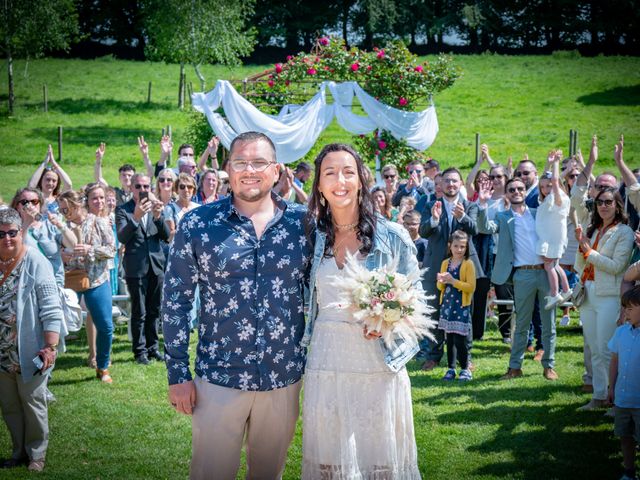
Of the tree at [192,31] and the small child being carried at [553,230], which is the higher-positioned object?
the tree at [192,31]

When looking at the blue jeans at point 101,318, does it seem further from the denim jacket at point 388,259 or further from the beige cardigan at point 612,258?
the beige cardigan at point 612,258

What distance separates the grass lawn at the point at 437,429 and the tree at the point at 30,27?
2542 centimetres

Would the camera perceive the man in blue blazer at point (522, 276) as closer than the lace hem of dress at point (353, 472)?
No

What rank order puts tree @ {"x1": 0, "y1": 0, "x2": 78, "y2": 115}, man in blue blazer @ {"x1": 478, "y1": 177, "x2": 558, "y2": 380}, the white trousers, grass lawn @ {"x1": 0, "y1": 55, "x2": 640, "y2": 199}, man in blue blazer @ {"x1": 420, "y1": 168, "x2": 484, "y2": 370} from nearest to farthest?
1. the white trousers
2. man in blue blazer @ {"x1": 478, "y1": 177, "x2": 558, "y2": 380}
3. man in blue blazer @ {"x1": 420, "y1": 168, "x2": 484, "y2": 370}
4. grass lawn @ {"x1": 0, "y1": 55, "x2": 640, "y2": 199}
5. tree @ {"x1": 0, "y1": 0, "x2": 78, "y2": 115}

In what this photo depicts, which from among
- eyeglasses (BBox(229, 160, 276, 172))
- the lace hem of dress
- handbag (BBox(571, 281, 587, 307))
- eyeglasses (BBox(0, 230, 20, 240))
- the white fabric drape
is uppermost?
the white fabric drape

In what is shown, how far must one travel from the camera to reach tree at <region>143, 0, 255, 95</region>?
100 feet

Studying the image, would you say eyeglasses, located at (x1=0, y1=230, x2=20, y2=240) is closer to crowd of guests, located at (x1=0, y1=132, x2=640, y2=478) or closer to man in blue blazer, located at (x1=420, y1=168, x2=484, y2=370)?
crowd of guests, located at (x1=0, y1=132, x2=640, y2=478)

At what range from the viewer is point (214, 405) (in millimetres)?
3557

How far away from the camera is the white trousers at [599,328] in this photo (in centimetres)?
632

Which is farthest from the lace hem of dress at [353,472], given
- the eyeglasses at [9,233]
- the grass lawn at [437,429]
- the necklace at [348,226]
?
the eyeglasses at [9,233]

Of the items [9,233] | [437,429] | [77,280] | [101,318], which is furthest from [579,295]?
[77,280]

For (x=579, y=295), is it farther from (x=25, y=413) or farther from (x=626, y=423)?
(x=25, y=413)

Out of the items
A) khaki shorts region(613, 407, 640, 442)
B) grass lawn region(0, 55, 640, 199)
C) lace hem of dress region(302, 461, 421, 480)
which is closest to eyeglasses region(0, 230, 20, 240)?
lace hem of dress region(302, 461, 421, 480)

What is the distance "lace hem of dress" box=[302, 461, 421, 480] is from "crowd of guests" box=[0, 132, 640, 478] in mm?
2136
